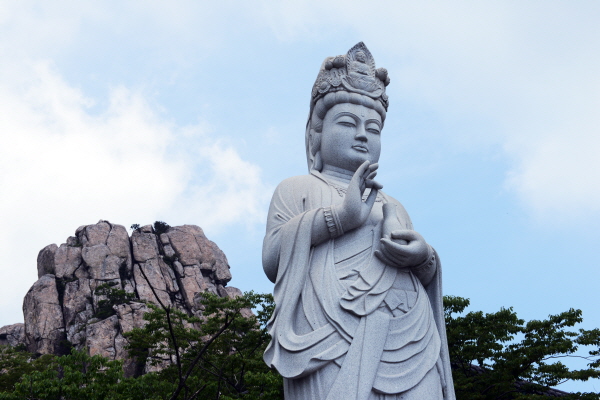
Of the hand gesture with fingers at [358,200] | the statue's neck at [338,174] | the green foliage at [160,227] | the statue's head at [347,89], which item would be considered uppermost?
the green foliage at [160,227]

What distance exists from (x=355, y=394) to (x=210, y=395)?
382 inches

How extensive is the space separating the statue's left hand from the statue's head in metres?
1.06

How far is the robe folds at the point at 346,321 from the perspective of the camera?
4.44 metres

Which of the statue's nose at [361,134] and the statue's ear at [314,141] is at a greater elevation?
the statue's ear at [314,141]

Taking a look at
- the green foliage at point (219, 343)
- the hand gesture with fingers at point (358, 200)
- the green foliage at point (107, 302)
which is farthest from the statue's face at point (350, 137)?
the green foliage at point (107, 302)

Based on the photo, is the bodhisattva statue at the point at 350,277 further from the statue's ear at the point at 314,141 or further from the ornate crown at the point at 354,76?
the statue's ear at the point at 314,141

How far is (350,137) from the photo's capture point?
5.64 metres

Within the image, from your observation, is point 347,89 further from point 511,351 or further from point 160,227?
point 160,227

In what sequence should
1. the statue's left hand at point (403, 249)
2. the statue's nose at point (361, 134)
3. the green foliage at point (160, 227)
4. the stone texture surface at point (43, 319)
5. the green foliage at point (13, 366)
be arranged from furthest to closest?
1. the green foliage at point (160, 227)
2. the stone texture surface at point (43, 319)
3. the green foliage at point (13, 366)
4. the statue's nose at point (361, 134)
5. the statue's left hand at point (403, 249)

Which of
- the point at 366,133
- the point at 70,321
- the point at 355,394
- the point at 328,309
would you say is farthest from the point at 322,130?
the point at 70,321

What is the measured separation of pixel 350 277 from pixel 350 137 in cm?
139

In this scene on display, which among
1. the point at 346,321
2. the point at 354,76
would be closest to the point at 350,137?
the point at 354,76

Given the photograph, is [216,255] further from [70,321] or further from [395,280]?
[395,280]

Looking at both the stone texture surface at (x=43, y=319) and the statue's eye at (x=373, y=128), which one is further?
the stone texture surface at (x=43, y=319)
